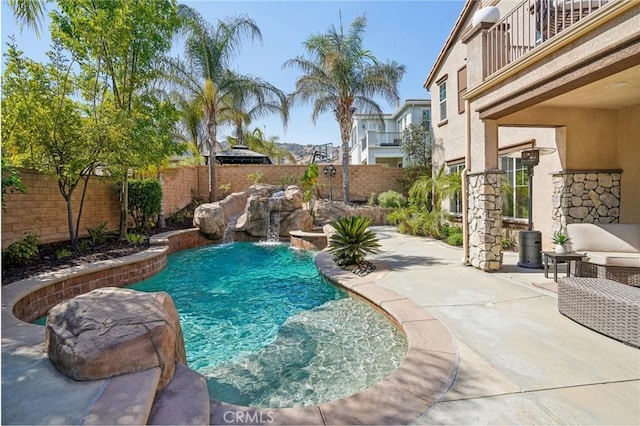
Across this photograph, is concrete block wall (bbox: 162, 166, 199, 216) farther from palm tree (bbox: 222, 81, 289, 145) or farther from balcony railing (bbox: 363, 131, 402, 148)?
balcony railing (bbox: 363, 131, 402, 148)

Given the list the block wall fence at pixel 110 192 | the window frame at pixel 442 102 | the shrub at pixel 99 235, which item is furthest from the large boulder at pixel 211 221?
the window frame at pixel 442 102

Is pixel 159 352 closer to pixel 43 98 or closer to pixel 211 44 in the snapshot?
pixel 43 98

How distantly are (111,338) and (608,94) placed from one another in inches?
333

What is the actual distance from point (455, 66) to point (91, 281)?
1274 cm

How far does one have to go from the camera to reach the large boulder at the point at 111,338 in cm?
248

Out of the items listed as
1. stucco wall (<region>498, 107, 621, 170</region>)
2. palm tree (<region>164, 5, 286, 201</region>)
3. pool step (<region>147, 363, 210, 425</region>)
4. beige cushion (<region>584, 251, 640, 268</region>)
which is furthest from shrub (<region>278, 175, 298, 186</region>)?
pool step (<region>147, 363, 210, 425</region>)

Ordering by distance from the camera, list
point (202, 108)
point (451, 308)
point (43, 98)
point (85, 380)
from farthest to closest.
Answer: point (202, 108), point (43, 98), point (451, 308), point (85, 380)

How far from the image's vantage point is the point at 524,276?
19.2 feet

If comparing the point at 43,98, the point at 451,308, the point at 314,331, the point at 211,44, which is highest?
Answer: the point at 211,44

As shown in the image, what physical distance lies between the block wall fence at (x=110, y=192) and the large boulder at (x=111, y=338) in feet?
21.9

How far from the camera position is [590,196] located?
6.96 metres

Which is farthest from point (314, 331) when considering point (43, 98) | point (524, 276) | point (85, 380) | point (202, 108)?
point (202, 108)

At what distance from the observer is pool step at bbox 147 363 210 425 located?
218 centimetres

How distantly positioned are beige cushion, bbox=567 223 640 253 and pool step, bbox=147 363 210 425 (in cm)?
661
